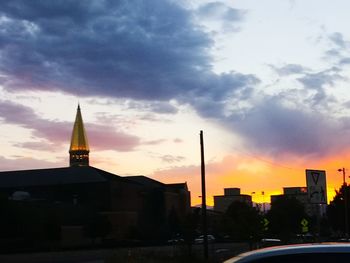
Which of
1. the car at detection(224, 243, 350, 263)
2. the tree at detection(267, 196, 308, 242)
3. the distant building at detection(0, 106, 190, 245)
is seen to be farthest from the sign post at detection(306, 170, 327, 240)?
the distant building at detection(0, 106, 190, 245)

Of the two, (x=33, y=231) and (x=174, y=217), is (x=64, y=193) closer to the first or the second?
(x=174, y=217)

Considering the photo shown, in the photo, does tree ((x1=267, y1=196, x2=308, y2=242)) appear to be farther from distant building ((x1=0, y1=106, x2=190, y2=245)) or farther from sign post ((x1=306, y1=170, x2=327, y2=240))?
sign post ((x1=306, y1=170, x2=327, y2=240))

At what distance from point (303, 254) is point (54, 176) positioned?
144 m

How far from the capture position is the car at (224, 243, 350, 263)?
4.77 meters

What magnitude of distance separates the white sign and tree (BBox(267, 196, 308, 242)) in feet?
261

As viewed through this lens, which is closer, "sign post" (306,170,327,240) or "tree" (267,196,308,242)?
"sign post" (306,170,327,240)

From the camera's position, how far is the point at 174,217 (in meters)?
150

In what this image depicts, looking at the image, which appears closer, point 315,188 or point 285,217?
point 315,188

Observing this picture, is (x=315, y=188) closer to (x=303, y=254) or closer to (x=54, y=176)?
(x=303, y=254)

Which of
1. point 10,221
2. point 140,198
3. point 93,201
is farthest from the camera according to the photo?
point 140,198

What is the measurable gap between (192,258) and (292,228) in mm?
74982

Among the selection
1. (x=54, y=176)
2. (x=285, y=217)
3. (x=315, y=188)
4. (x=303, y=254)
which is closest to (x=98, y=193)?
(x=54, y=176)

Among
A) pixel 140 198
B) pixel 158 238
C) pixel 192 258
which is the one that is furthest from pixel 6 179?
pixel 192 258

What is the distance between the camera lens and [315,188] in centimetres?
1477
